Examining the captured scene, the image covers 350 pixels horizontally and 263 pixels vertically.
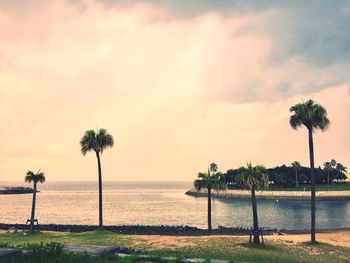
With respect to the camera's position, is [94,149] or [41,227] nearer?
[94,149]

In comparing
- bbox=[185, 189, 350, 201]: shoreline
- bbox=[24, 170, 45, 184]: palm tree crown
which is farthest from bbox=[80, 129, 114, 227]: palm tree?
bbox=[185, 189, 350, 201]: shoreline

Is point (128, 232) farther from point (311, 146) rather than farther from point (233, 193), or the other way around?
point (233, 193)

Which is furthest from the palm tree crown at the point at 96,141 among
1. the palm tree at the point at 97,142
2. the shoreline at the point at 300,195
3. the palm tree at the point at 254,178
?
the shoreline at the point at 300,195

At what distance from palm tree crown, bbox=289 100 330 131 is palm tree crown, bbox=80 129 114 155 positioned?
2481cm

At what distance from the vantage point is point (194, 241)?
36.8 meters

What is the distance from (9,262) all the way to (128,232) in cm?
4497

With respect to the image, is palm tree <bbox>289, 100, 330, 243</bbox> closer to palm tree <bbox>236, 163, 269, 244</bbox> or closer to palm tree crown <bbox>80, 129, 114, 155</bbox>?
palm tree <bbox>236, 163, 269, 244</bbox>

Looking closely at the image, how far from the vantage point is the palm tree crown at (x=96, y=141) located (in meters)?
49.3

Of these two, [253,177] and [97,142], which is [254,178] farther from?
[97,142]

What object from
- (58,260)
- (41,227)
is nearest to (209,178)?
(58,260)

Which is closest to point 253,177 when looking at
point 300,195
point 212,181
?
point 212,181

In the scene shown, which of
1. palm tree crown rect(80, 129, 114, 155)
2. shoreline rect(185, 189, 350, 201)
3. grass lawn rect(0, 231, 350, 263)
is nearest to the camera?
grass lawn rect(0, 231, 350, 263)

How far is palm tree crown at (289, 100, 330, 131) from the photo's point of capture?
39.6 m

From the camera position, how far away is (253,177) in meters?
35.5
